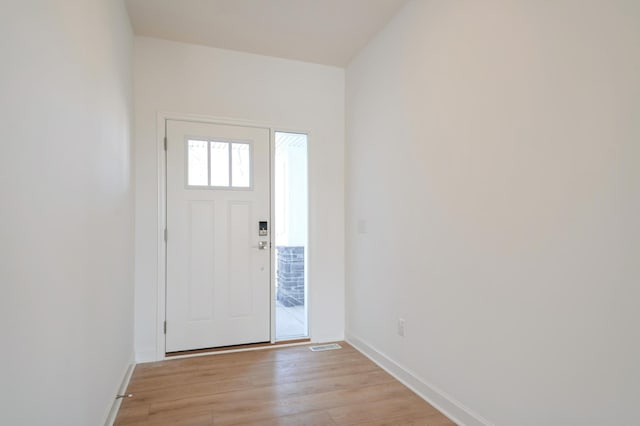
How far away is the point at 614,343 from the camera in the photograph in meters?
1.30

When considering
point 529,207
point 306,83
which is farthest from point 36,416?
point 306,83

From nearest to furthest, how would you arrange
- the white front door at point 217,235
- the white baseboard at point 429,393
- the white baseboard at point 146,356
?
1. the white baseboard at point 429,393
2. the white baseboard at point 146,356
3. the white front door at point 217,235

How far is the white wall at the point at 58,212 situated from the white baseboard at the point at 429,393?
190 centimetres

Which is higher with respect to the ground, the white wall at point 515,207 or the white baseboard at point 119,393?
the white wall at point 515,207

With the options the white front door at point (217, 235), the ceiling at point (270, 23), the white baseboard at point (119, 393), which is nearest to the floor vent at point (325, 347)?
the white front door at point (217, 235)

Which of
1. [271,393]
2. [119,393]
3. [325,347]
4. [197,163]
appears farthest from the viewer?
[325,347]

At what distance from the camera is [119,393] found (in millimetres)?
2277

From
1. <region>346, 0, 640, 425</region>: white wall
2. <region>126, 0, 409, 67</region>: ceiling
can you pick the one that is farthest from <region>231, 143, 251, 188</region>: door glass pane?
<region>346, 0, 640, 425</region>: white wall

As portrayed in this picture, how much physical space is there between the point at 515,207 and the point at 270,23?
2.30 m

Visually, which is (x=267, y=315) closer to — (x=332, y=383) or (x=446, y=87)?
(x=332, y=383)

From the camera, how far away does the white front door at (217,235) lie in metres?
3.09

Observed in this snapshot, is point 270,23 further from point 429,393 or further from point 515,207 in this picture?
point 429,393

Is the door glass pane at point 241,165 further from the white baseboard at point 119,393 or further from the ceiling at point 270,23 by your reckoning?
the white baseboard at point 119,393

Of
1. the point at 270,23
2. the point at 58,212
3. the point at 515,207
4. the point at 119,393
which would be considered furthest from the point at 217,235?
the point at 515,207
